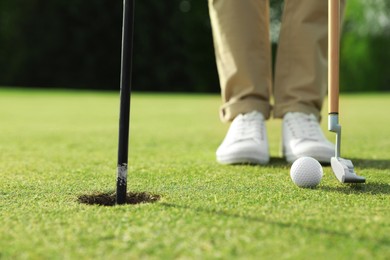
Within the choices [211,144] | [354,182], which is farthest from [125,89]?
[211,144]

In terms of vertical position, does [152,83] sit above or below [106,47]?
below

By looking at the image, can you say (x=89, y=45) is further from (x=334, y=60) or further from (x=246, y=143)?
(x=334, y=60)

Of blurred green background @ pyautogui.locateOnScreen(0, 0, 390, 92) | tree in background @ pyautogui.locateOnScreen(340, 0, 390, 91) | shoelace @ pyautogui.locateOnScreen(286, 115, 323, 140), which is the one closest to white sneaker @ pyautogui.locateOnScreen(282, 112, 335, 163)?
shoelace @ pyautogui.locateOnScreen(286, 115, 323, 140)

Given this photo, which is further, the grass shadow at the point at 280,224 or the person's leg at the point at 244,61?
the person's leg at the point at 244,61

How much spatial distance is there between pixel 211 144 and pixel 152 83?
18.0m

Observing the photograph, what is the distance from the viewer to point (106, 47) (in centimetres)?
2103

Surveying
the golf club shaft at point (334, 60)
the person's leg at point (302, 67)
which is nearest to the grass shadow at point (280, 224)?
the golf club shaft at point (334, 60)

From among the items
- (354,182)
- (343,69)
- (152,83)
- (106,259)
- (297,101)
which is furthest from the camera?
(343,69)

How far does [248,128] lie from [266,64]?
335mm

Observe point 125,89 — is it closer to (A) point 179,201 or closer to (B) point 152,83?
(A) point 179,201

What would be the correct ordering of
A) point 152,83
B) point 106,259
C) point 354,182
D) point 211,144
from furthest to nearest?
point 152,83
point 211,144
point 354,182
point 106,259

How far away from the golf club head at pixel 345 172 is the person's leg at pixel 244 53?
739 millimetres

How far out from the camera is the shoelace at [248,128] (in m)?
2.20

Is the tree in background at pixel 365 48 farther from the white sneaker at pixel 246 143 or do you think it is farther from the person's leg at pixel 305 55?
the white sneaker at pixel 246 143
